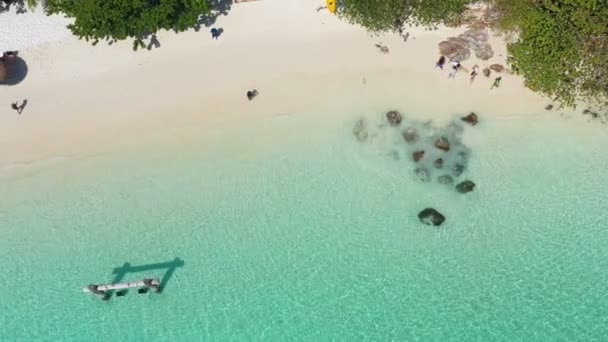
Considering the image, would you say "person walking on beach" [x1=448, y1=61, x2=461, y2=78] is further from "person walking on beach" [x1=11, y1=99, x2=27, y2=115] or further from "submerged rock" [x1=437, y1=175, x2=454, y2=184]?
"person walking on beach" [x1=11, y1=99, x2=27, y2=115]

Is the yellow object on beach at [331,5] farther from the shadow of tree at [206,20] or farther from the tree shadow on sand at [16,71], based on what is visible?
the tree shadow on sand at [16,71]

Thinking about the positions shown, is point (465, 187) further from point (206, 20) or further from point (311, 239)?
point (206, 20)

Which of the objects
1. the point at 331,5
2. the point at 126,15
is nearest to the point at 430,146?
the point at 331,5

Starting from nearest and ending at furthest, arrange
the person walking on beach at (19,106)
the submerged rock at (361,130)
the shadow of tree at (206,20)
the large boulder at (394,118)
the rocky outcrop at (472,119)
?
the rocky outcrop at (472,119)
the submerged rock at (361,130)
the large boulder at (394,118)
the person walking on beach at (19,106)
the shadow of tree at (206,20)

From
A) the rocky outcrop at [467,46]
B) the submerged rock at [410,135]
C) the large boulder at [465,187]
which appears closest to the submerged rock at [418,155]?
the submerged rock at [410,135]

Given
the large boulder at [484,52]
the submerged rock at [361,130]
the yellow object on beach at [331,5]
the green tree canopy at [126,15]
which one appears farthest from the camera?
the yellow object on beach at [331,5]

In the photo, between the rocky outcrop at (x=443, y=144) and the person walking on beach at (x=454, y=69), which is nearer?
the rocky outcrop at (x=443, y=144)

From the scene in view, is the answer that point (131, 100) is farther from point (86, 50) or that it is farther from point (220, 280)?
point (220, 280)
